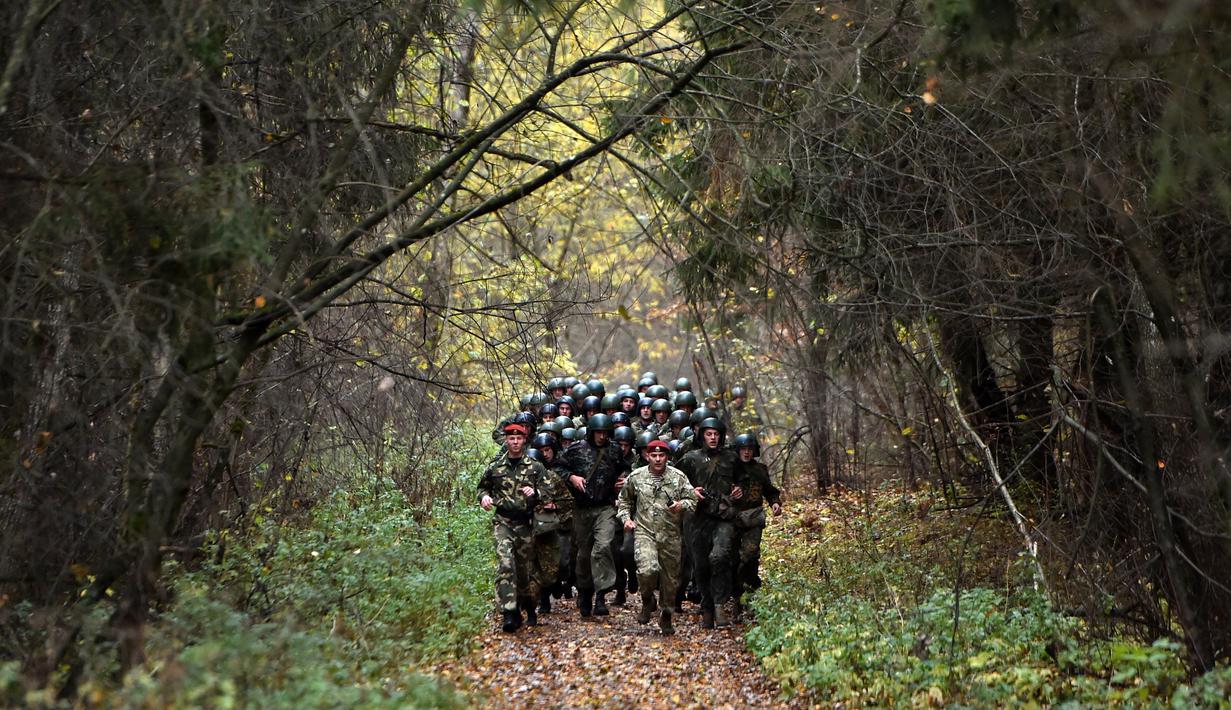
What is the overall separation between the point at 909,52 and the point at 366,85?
451cm

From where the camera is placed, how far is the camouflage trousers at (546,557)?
12805 millimetres

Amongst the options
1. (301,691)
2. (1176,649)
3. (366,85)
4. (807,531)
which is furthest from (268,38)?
(807,531)

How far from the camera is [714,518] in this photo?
12.9 metres

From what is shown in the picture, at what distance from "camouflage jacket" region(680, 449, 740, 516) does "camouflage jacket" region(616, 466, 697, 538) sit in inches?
16.8

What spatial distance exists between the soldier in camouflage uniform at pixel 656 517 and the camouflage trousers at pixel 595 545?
2.81 ft

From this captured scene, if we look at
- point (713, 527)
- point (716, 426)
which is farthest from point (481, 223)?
point (713, 527)

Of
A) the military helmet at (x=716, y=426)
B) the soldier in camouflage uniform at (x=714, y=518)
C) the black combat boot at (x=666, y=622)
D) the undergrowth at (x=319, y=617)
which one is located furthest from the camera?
the military helmet at (x=716, y=426)

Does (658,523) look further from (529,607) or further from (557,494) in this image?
(529,607)

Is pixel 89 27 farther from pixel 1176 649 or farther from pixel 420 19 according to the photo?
pixel 1176 649

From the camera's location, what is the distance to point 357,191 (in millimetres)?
10273

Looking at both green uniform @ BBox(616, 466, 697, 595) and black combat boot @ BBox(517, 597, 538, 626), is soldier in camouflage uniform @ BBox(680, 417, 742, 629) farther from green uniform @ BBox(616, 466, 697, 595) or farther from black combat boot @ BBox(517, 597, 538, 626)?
black combat boot @ BBox(517, 597, 538, 626)

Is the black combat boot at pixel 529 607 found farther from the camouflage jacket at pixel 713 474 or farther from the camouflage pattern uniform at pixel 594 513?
the camouflage jacket at pixel 713 474

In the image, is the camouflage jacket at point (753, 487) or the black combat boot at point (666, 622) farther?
the camouflage jacket at point (753, 487)

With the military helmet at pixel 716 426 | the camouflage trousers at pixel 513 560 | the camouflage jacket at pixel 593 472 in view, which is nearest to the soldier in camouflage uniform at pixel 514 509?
the camouflage trousers at pixel 513 560
